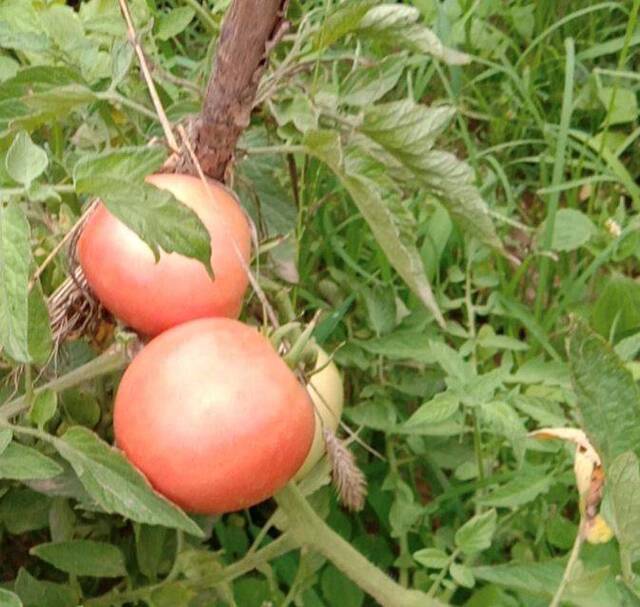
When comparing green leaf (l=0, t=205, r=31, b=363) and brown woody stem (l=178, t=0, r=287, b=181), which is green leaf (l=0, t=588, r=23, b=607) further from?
brown woody stem (l=178, t=0, r=287, b=181)

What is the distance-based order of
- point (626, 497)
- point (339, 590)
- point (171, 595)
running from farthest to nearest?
point (339, 590) < point (171, 595) < point (626, 497)

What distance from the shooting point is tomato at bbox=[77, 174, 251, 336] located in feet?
2.79

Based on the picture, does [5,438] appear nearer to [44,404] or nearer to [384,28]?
[44,404]

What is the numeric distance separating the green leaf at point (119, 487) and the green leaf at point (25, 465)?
0.02m

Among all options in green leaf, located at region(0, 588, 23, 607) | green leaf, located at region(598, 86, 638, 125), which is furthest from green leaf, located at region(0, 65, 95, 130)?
green leaf, located at region(598, 86, 638, 125)

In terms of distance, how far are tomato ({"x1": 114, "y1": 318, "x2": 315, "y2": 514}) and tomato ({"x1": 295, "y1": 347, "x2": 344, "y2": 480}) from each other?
15cm

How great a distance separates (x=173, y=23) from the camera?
1.28 metres

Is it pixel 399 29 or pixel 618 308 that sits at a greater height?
pixel 399 29

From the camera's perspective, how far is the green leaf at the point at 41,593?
0.99 metres

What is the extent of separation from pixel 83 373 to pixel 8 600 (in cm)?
22

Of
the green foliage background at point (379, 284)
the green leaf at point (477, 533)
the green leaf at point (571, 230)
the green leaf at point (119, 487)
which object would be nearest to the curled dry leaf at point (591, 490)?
the green foliage background at point (379, 284)

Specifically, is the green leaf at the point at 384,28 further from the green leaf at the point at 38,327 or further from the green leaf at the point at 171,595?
the green leaf at the point at 171,595

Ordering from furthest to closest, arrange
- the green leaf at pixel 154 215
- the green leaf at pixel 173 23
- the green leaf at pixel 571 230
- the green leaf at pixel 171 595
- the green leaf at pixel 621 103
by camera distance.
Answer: the green leaf at pixel 621 103 < the green leaf at pixel 571 230 < the green leaf at pixel 173 23 < the green leaf at pixel 171 595 < the green leaf at pixel 154 215

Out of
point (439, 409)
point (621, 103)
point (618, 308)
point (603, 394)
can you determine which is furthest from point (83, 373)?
point (621, 103)
